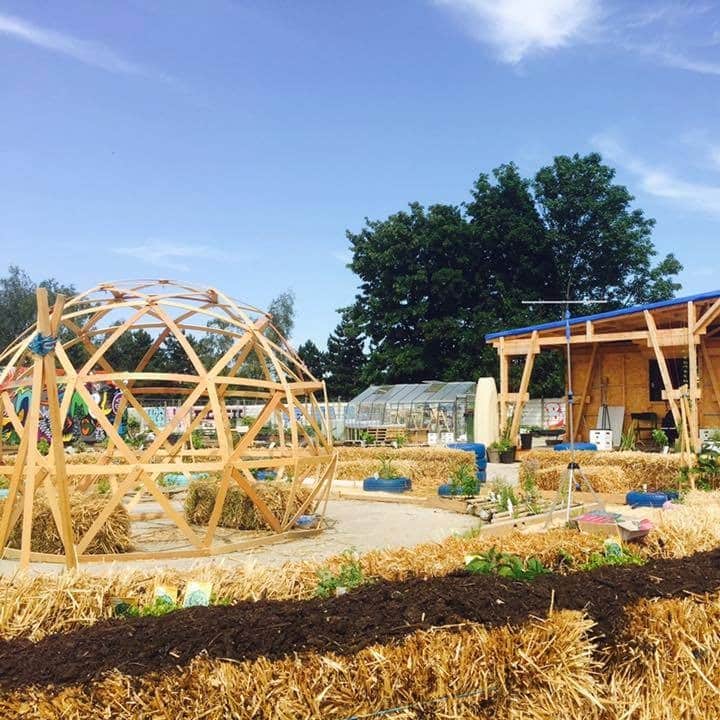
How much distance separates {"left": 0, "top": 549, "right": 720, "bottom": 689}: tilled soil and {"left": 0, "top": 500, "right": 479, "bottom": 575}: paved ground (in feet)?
11.1

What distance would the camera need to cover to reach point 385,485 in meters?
16.3

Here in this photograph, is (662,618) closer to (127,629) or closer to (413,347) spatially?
(127,629)

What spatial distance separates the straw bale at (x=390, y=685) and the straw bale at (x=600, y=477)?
442 inches

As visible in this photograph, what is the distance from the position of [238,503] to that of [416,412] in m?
22.3

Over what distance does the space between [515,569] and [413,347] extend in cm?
3772

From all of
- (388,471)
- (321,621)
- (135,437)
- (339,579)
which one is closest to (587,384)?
(388,471)

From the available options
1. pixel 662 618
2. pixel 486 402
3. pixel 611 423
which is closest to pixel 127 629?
pixel 662 618

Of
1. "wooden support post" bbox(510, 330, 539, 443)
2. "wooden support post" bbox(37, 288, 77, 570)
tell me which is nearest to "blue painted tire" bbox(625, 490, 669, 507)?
"wooden support post" bbox(37, 288, 77, 570)

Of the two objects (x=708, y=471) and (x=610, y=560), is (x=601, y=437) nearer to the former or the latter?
(x=708, y=471)

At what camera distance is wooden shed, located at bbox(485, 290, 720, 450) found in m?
21.2

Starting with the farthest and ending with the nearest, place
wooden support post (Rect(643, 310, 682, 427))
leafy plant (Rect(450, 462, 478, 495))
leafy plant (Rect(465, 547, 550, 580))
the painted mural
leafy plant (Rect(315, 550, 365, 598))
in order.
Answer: the painted mural → wooden support post (Rect(643, 310, 682, 427)) → leafy plant (Rect(450, 462, 478, 495)) → leafy plant (Rect(465, 547, 550, 580)) → leafy plant (Rect(315, 550, 365, 598))

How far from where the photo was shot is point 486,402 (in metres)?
24.3

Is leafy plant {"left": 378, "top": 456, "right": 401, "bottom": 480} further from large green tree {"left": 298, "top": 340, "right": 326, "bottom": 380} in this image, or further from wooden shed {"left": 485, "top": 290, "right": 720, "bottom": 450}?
large green tree {"left": 298, "top": 340, "right": 326, "bottom": 380}

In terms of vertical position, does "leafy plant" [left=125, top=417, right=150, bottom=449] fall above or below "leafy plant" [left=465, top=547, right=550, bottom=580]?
above
